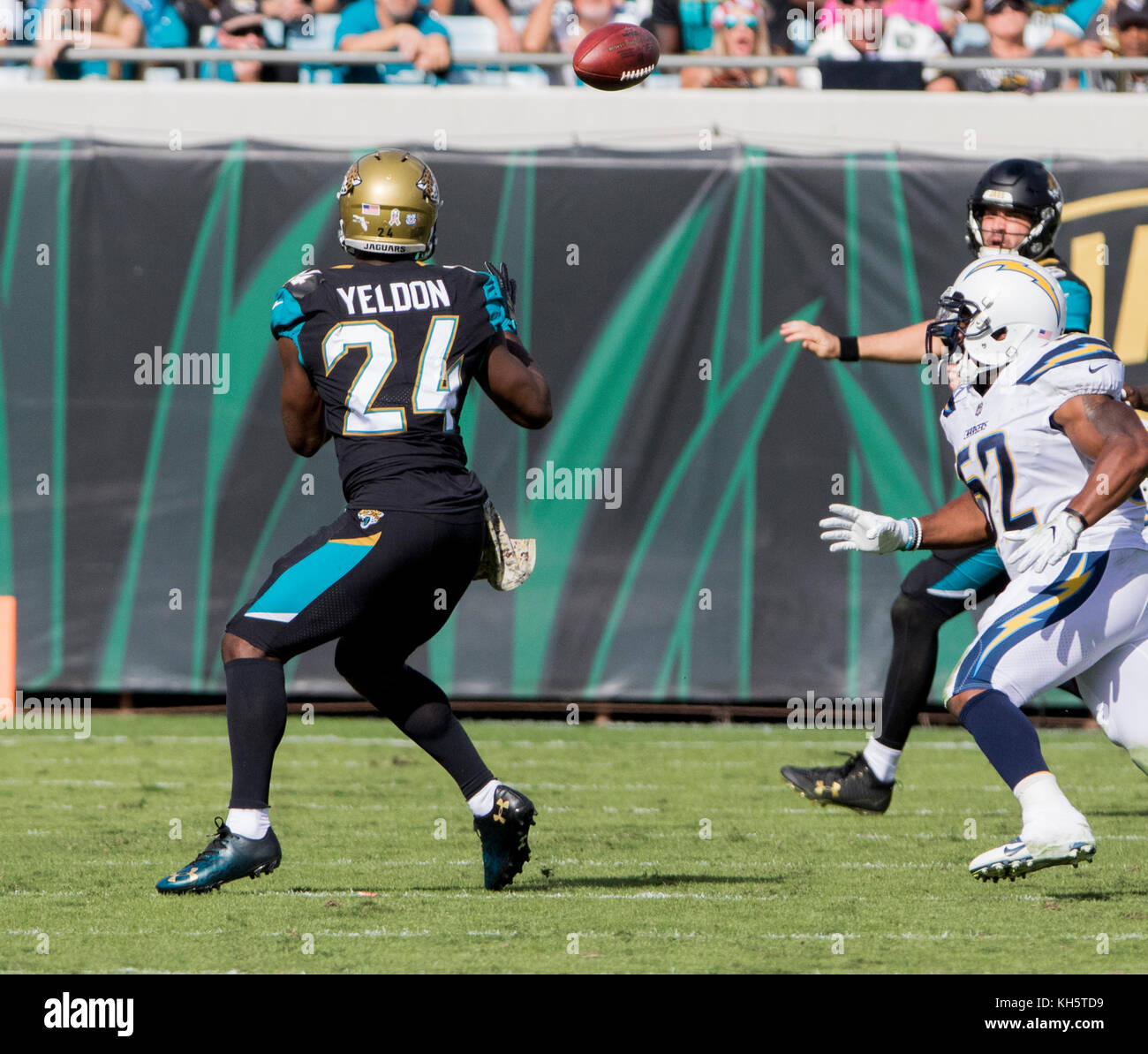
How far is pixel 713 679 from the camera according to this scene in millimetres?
8539

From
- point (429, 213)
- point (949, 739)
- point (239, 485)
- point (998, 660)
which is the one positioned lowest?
point (949, 739)

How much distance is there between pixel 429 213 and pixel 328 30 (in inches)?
223

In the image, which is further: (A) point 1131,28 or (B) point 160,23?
(B) point 160,23

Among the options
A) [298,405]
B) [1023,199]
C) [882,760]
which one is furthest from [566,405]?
[298,405]

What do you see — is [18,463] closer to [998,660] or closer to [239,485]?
[239,485]

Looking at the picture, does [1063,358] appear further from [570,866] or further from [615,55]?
[615,55]

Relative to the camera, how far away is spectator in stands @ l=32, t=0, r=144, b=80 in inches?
368

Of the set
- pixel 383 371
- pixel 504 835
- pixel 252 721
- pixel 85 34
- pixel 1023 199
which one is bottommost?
pixel 504 835

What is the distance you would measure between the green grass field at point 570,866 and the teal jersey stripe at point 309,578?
74 centimetres

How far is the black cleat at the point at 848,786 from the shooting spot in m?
6.24

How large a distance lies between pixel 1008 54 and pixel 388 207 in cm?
605

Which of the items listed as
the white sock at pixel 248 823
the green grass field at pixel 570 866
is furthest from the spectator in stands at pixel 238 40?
the white sock at pixel 248 823

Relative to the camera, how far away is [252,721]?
177 inches
